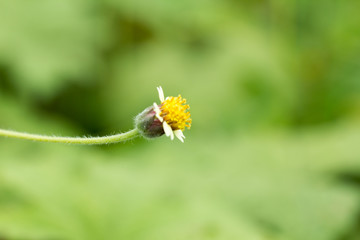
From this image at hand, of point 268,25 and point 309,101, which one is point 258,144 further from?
point 268,25

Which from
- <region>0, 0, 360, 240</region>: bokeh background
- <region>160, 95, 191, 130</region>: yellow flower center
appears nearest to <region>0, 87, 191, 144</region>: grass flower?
<region>160, 95, 191, 130</region>: yellow flower center

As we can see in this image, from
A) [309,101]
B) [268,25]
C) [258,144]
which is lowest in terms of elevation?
[258,144]

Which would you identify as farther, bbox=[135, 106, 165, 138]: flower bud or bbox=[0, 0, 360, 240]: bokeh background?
bbox=[0, 0, 360, 240]: bokeh background

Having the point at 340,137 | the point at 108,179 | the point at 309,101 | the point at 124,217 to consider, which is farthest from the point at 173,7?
the point at 124,217

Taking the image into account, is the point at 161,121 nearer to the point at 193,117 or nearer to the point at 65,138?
the point at 65,138

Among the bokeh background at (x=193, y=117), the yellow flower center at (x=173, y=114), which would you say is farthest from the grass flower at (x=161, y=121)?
the bokeh background at (x=193, y=117)

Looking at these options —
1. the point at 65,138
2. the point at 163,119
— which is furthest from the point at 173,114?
the point at 65,138

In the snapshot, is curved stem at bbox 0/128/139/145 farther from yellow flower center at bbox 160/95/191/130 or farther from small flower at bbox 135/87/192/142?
yellow flower center at bbox 160/95/191/130
